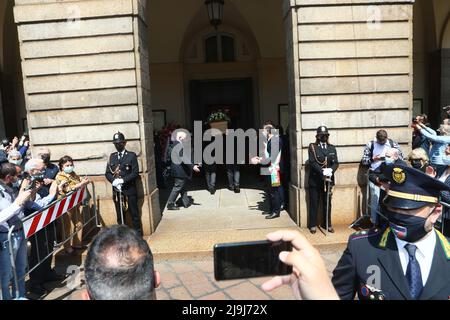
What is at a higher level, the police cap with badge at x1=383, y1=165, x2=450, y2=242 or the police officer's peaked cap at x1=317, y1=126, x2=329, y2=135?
the police officer's peaked cap at x1=317, y1=126, x2=329, y2=135

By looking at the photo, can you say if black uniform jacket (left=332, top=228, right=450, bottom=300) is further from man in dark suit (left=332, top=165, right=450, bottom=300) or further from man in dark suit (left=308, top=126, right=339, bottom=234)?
man in dark suit (left=308, top=126, right=339, bottom=234)

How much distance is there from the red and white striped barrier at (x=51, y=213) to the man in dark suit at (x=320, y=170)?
419cm

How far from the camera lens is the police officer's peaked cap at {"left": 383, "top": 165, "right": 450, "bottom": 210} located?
6.34 ft

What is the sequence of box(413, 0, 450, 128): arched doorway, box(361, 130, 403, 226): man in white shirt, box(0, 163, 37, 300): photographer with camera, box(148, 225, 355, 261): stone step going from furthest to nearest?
1. box(413, 0, 450, 128): arched doorway
2. box(361, 130, 403, 226): man in white shirt
3. box(148, 225, 355, 261): stone step
4. box(0, 163, 37, 300): photographer with camera

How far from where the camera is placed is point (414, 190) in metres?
1.96

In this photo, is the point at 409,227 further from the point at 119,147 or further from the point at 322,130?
the point at 119,147

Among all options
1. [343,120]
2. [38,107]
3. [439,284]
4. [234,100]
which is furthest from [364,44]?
[234,100]

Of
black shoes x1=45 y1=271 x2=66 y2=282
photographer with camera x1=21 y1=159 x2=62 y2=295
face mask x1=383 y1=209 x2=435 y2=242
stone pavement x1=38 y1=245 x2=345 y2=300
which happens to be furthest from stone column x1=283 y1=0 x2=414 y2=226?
face mask x1=383 y1=209 x2=435 y2=242

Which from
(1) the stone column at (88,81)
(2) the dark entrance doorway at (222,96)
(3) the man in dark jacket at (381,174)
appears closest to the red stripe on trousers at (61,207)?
(1) the stone column at (88,81)

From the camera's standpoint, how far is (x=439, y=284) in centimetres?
185

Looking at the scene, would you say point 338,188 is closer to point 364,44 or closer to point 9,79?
point 364,44

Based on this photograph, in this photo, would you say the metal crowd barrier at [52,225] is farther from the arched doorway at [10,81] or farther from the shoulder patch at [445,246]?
the arched doorway at [10,81]

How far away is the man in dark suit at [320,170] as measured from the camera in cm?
635
